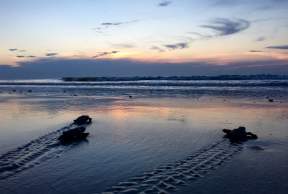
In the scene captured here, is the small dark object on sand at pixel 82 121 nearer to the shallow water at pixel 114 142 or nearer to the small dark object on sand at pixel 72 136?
the shallow water at pixel 114 142

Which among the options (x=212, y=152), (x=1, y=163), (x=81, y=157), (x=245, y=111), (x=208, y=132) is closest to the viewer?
(x=1, y=163)

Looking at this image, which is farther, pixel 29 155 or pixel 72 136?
pixel 72 136

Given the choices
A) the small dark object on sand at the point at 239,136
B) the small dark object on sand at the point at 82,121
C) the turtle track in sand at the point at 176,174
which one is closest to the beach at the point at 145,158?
the turtle track in sand at the point at 176,174

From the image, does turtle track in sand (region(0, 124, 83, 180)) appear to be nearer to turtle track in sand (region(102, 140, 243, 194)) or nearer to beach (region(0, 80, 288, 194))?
beach (region(0, 80, 288, 194))

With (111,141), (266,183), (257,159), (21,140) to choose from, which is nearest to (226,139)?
(257,159)

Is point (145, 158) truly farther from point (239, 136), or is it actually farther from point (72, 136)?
point (239, 136)

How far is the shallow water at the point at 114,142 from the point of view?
7832 millimetres

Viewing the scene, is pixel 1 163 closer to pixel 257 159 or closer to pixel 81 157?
pixel 81 157

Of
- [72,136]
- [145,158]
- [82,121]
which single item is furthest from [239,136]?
[82,121]

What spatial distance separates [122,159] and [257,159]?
3.46m

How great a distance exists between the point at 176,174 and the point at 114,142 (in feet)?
13.4

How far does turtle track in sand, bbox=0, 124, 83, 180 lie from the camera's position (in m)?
8.70

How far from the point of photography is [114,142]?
11906mm

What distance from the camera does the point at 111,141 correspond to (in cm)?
1209
